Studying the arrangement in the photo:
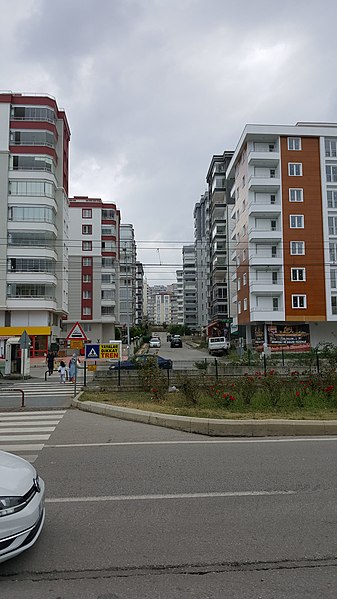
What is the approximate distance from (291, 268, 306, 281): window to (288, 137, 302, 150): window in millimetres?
13675

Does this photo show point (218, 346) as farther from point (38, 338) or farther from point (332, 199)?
point (332, 199)

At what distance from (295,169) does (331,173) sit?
13.4 feet

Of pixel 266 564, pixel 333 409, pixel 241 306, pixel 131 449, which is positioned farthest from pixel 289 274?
pixel 266 564

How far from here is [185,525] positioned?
497 centimetres

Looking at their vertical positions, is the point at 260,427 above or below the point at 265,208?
below

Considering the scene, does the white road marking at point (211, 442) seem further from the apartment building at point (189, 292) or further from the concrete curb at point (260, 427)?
the apartment building at point (189, 292)

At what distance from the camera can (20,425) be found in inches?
460

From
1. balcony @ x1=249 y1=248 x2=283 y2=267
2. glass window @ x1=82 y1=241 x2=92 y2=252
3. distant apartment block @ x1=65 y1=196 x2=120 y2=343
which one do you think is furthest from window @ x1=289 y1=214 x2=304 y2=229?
glass window @ x1=82 y1=241 x2=92 y2=252

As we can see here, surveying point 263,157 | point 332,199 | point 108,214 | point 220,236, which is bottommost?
point 332,199

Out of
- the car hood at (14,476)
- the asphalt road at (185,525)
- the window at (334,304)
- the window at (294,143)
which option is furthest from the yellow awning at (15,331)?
Answer: the car hood at (14,476)

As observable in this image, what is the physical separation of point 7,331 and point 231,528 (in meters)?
47.4

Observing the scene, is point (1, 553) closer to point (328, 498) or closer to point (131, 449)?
point (328, 498)

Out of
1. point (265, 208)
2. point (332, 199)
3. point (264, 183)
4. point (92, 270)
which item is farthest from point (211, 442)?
point (92, 270)

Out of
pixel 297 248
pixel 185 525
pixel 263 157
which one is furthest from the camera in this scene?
pixel 263 157
